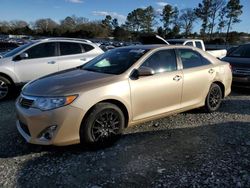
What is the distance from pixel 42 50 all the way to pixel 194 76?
4448mm

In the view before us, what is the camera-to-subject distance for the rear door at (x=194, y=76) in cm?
535

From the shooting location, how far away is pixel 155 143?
4543 millimetres

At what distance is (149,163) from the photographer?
12.7 feet

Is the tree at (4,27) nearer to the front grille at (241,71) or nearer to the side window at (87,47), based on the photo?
the side window at (87,47)

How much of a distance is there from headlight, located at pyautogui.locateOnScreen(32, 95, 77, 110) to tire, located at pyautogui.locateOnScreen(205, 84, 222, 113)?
3.25 meters

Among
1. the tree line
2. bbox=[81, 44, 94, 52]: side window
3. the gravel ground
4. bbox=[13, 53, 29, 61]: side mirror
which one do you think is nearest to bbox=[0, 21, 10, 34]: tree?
the tree line

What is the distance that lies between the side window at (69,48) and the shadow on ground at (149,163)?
4275mm

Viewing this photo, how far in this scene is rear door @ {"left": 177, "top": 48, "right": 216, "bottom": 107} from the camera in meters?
5.35

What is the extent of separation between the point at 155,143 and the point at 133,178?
1153 mm

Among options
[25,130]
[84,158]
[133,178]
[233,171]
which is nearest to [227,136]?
[233,171]

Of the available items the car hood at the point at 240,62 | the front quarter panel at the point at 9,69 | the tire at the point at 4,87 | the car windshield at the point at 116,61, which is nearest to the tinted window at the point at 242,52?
the car hood at the point at 240,62

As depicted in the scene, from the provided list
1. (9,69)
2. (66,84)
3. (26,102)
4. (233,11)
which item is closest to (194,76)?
(66,84)

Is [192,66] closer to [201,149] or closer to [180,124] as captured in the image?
[180,124]

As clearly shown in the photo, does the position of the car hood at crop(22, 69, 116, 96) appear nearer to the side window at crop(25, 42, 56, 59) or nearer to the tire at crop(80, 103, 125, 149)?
the tire at crop(80, 103, 125, 149)
